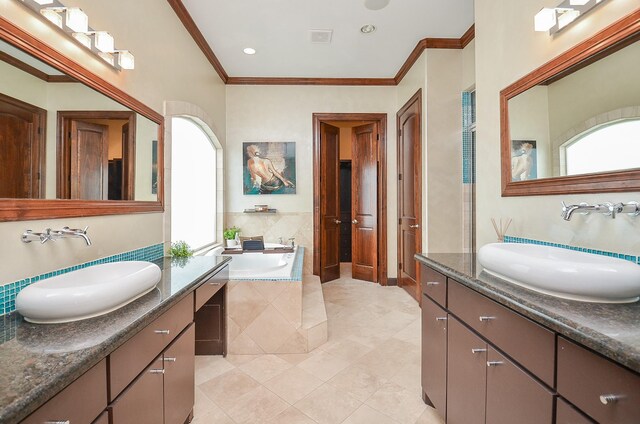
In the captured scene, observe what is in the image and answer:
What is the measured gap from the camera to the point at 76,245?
1498mm

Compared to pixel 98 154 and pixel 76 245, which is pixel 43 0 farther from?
pixel 76 245

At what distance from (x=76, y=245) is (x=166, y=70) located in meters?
1.64

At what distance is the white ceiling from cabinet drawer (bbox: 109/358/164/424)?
9.66 ft

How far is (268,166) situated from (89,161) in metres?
2.83

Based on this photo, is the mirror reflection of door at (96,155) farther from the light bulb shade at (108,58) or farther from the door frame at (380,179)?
the door frame at (380,179)

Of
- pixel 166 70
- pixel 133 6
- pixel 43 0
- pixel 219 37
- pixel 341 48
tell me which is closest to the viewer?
pixel 43 0

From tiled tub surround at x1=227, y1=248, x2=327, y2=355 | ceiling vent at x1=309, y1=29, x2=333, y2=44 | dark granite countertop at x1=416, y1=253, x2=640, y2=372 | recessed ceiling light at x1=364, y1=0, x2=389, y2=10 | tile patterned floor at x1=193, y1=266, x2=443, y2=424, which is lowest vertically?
tile patterned floor at x1=193, y1=266, x2=443, y2=424

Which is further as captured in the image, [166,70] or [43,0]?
[166,70]

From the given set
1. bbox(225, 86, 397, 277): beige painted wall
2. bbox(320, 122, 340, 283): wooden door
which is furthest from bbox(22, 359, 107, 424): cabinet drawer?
bbox(320, 122, 340, 283): wooden door

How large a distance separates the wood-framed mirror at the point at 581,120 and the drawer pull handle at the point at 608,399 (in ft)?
2.84

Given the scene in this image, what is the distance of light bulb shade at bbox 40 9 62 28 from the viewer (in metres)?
1.31

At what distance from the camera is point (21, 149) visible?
3.89ft

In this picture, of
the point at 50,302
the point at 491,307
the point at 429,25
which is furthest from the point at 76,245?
the point at 429,25

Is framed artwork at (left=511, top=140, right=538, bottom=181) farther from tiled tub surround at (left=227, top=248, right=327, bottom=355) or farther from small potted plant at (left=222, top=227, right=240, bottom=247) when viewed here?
small potted plant at (left=222, top=227, right=240, bottom=247)
